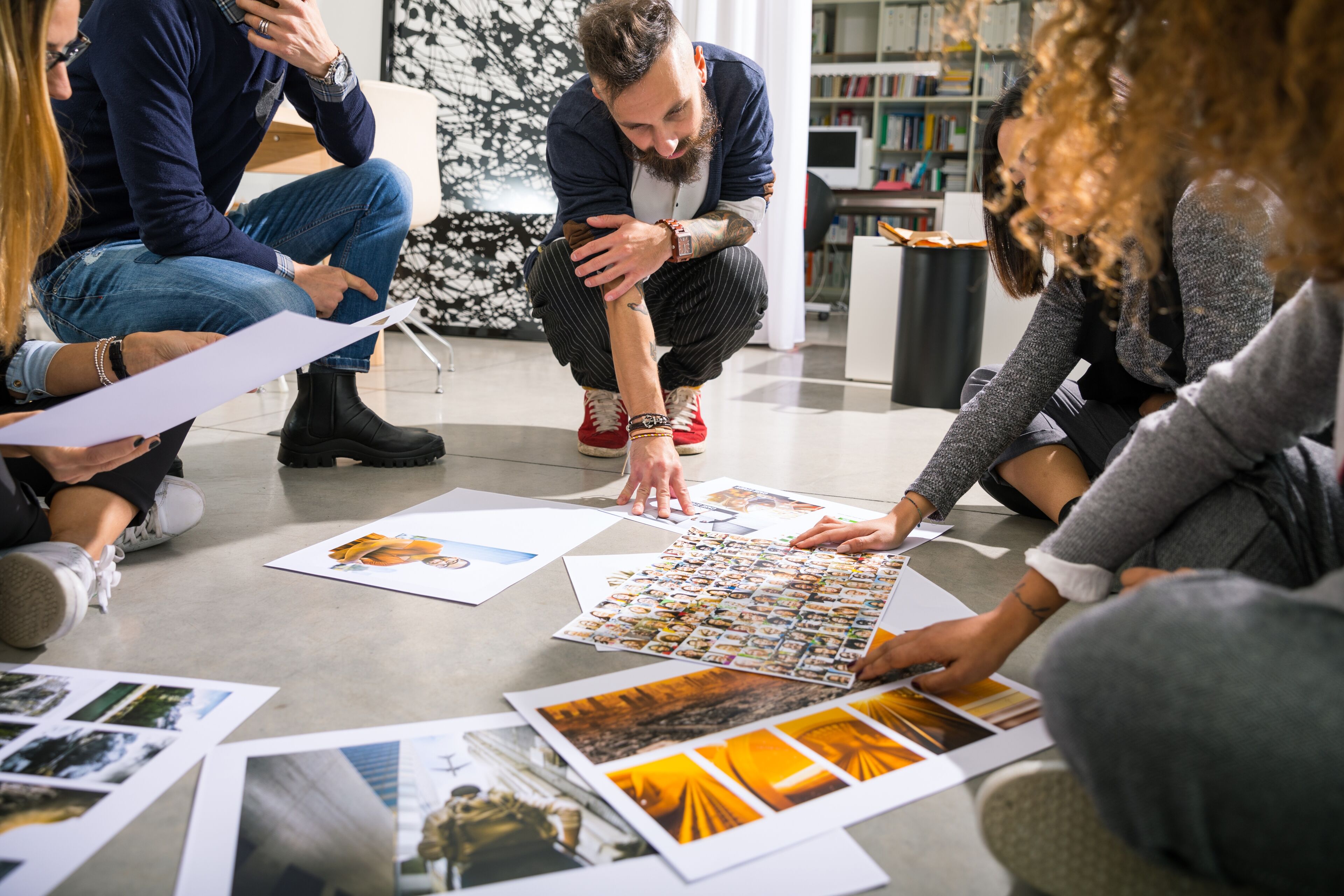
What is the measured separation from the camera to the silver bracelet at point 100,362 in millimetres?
1209

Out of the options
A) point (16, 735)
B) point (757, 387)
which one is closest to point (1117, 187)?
point (16, 735)

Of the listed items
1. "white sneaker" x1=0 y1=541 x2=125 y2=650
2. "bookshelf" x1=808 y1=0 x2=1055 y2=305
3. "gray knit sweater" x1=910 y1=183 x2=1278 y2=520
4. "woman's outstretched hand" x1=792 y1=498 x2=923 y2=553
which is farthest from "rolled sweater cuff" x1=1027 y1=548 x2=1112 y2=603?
"bookshelf" x1=808 y1=0 x2=1055 y2=305

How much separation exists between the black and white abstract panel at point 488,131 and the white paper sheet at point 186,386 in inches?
122

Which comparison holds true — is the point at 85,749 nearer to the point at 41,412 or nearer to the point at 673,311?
the point at 41,412

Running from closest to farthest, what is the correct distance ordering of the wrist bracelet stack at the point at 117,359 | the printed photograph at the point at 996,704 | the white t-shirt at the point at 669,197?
the printed photograph at the point at 996,704 < the wrist bracelet stack at the point at 117,359 < the white t-shirt at the point at 669,197

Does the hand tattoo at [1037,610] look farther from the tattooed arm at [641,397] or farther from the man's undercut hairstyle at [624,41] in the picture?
the man's undercut hairstyle at [624,41]

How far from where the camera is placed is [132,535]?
1225 mm

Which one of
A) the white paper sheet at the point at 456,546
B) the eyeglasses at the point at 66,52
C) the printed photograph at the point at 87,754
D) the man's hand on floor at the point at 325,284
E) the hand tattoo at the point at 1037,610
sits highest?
the eyeglasses at the point at 66,52

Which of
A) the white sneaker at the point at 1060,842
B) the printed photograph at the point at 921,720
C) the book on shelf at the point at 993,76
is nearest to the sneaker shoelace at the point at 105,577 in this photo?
the printed photograph at the point at 921,720

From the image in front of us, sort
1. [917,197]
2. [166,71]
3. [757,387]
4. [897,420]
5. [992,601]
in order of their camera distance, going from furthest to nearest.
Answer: [917,197] → [757,387] → [897,420] → [166,71] → [992,601]

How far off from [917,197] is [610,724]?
6.20m

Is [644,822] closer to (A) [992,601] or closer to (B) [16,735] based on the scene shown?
(B) [16,735]

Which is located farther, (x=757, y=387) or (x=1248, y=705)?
(x=757, y=387)

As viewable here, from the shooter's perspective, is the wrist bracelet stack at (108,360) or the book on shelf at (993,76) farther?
the book on shelf at (993,76)
